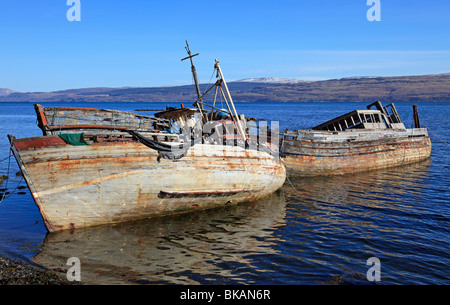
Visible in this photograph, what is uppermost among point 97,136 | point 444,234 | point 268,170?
point 97,136

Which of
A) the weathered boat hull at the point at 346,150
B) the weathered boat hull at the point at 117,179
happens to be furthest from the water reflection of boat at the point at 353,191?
the weathered boat hull at the point at 117,179

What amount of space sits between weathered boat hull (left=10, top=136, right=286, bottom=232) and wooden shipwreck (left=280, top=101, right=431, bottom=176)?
681cm

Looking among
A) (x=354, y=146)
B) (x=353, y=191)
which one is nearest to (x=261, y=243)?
(x=353, y=191)

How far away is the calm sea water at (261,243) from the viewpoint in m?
8.96

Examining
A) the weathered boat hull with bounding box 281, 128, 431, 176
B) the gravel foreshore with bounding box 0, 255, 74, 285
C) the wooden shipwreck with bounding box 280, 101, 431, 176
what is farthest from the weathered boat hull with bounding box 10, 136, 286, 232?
the wooden shipwreck with bounding box 280, 101, 431, 176

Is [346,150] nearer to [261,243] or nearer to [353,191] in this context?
[353,191]

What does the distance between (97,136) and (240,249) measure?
581 centimetres

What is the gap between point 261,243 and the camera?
1102cm

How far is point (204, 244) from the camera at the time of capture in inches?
425

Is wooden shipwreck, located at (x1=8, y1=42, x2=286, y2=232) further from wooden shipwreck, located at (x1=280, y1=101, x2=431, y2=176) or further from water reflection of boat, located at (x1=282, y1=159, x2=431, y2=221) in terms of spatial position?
wooden shipwreck, located at (x1=280, y1=101, x2=431, y2=176)
